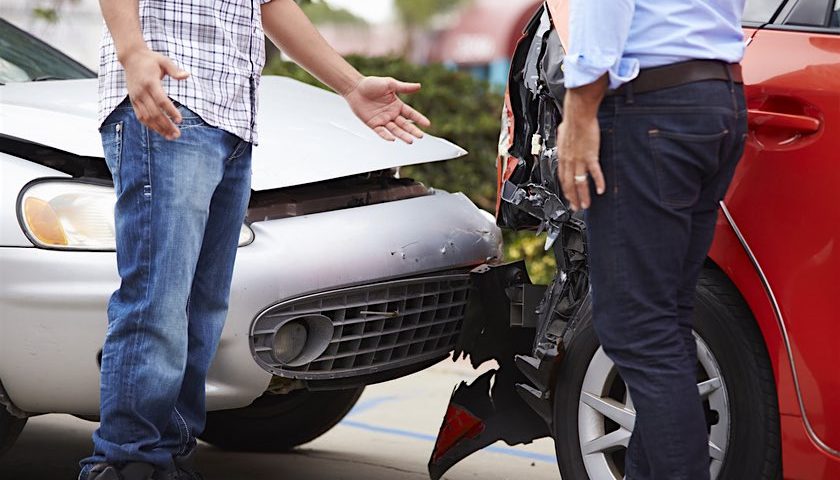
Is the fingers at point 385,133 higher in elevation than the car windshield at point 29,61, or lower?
lower

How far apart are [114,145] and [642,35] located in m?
1.17

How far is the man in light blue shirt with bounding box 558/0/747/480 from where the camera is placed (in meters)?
2.38

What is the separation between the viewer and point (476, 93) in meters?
7.93

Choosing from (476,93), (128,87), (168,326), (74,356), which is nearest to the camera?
(128,87)

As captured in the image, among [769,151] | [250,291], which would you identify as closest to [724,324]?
[769,151]

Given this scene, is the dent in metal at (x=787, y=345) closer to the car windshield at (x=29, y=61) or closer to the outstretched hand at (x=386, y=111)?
the outstretched hand at (x=386, y=111)

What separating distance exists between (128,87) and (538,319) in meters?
1.20

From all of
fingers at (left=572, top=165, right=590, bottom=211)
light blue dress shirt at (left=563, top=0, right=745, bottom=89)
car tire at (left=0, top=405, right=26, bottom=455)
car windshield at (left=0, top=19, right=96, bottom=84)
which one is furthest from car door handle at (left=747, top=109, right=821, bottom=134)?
car windshield at (left=0, top=19, right=96, bottom=84)

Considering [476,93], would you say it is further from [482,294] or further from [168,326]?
[168,326]

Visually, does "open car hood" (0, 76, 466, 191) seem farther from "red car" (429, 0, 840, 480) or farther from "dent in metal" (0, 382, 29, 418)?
"dent in metal" (0, 382, 29, 418)

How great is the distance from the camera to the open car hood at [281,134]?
10.8ft

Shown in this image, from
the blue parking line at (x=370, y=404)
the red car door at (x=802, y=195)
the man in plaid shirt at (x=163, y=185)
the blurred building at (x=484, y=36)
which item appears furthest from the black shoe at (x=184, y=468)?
the blurred building at (x=484, y=36)

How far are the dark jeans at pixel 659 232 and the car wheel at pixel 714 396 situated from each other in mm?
364

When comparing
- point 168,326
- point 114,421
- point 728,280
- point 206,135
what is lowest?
point 114,421
